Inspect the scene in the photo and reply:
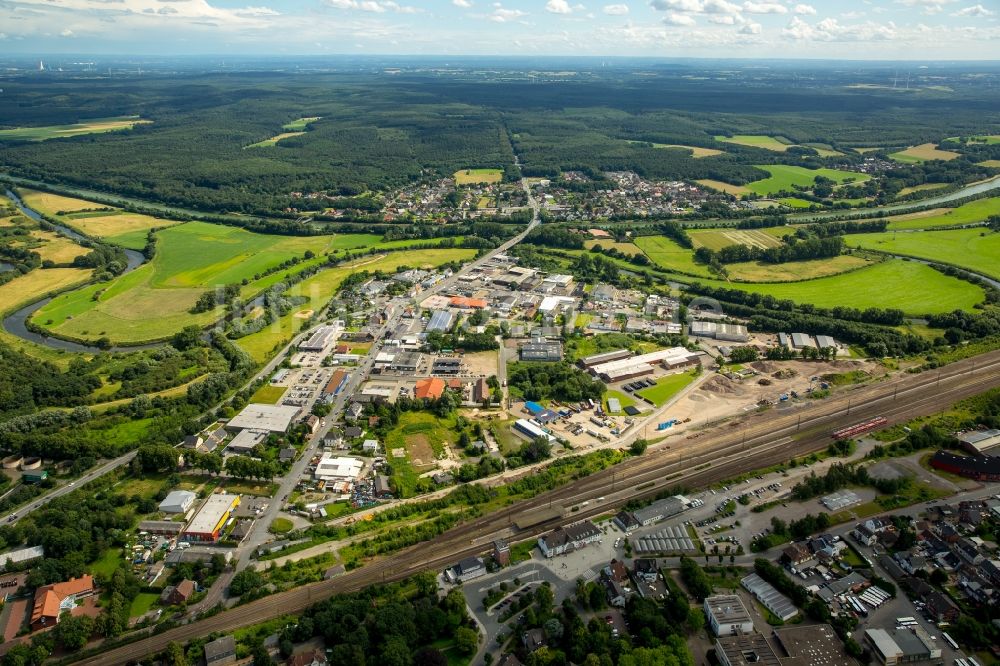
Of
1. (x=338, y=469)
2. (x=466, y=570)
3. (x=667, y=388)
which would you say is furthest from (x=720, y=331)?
(x=466, y=570)

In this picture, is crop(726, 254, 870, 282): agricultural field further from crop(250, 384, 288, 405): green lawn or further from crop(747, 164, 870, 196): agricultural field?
crop(250, 384, 288, 405): green lawn

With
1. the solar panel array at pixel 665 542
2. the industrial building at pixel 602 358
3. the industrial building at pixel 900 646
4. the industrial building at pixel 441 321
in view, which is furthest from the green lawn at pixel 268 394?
the industrial building at pixel 900 646

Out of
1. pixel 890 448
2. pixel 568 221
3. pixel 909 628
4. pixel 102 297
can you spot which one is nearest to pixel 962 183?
pixel 568 221

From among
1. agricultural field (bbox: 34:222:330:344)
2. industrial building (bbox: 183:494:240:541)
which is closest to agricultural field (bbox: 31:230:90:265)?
agricultural field (bbox: 34:222:330:344)

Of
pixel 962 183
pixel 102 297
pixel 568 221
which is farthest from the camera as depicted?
pixel 962 183

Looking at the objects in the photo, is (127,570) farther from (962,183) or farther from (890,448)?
(962,183)

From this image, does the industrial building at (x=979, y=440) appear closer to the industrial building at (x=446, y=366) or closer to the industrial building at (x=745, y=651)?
the industrial building at (x=745, y=651)

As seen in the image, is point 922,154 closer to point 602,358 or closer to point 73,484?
point 602,358
